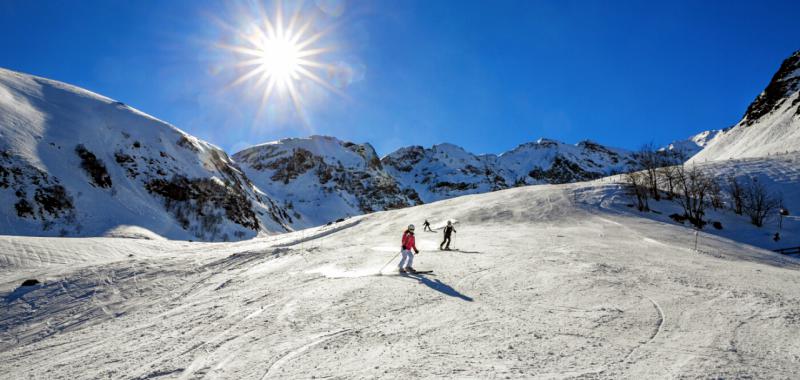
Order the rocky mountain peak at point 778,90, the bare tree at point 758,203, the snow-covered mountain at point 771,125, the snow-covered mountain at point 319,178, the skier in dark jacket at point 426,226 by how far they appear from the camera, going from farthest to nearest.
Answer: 1. the snow-covered mountain at point 319,178
2. the rocky mountain peak at point 778,90
3. the snow-covered mountain at point 771,125
4. the bare tree at point 758,203
5. the skier in dark jacket at point 426,226

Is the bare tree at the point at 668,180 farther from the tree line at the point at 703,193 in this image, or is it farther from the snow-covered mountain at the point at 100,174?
the snow-covered mountain at the point at 100,174

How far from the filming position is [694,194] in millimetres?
31641

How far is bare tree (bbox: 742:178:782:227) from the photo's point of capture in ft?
96.7

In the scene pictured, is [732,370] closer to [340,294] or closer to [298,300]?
[340,294]

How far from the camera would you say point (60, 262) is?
62.8 feet

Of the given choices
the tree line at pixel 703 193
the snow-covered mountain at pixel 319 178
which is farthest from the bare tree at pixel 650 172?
→ the snow-covered mountain at pixel 319 178

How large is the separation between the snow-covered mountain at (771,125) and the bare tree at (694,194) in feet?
106

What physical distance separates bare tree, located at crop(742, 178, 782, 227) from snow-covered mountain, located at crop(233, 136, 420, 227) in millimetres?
83461

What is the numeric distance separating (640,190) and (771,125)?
216ft

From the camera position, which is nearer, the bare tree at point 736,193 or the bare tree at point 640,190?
the bare tree at point 640,190

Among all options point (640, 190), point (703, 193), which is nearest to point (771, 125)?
point (703, 193)

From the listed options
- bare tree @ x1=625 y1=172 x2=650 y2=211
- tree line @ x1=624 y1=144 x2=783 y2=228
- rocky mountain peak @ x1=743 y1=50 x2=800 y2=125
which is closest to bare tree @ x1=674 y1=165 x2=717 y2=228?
tree line @ x1=624 y1=144 x2=783 y2=228

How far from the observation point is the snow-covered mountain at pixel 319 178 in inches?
4321

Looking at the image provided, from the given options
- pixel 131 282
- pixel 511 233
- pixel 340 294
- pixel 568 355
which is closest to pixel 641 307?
pixel 568 355
